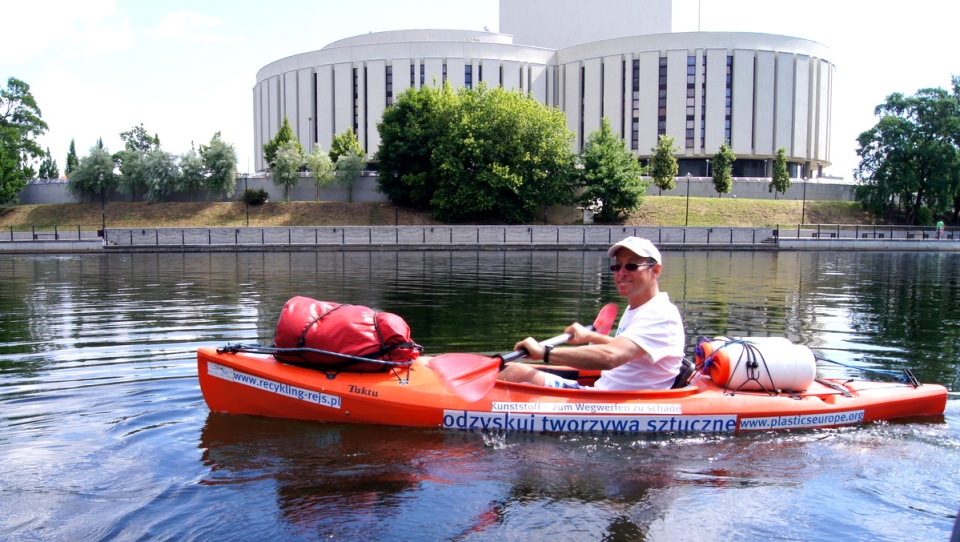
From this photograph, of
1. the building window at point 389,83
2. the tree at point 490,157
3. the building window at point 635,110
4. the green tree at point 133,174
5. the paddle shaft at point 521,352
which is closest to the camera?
the paddle shaft at point 521,352

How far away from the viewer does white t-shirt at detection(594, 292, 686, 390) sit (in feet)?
23.5

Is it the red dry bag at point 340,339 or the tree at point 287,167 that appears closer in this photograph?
the red dry bag at point 340,339

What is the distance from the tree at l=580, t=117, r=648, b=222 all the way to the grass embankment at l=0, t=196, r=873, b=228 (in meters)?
2.00

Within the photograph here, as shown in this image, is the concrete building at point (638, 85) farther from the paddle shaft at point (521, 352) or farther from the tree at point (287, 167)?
the paddle shaft at point (521, 352)

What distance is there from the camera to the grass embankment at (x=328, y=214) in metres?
62.7

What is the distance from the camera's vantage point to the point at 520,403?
7.59m

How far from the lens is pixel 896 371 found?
1101cm

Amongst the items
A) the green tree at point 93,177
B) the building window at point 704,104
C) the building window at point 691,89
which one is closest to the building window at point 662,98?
the building window at point 691,89

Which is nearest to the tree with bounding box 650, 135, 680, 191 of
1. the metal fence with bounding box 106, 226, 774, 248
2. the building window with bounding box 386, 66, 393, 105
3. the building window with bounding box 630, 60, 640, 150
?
the metal fence with bounding box 106, 226, 774, 248

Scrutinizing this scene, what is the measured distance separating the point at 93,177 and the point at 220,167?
12.7 m

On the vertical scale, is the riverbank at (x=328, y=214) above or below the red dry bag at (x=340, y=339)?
above

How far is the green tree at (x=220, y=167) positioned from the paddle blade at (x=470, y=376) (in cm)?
6549

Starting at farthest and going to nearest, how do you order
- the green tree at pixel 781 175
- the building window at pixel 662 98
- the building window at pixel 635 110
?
1. the building window at pixel 635 110
2. the building window at pixel 662 98
3. the green tree at pixel 781 175

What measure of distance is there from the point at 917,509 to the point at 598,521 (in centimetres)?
290
